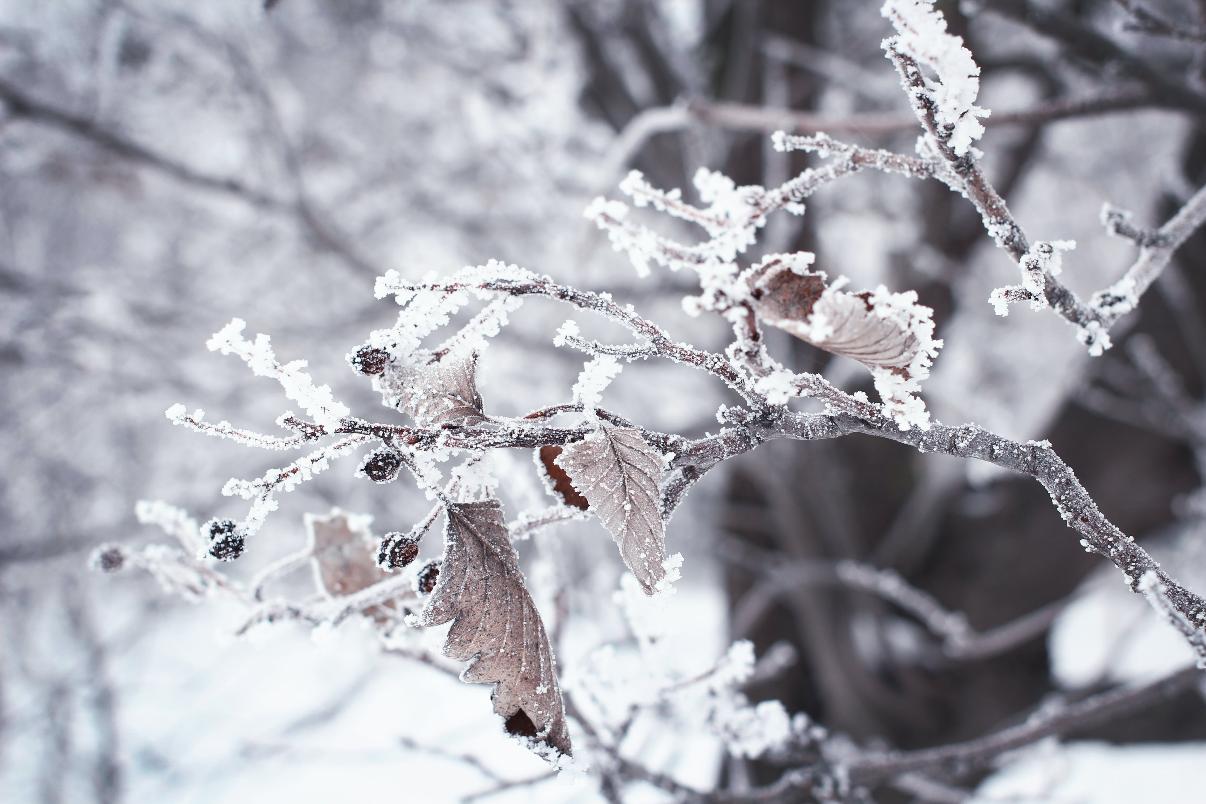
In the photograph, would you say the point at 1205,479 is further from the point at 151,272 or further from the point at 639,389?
the point at 151,272

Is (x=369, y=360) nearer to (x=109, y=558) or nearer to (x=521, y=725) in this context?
(x=521, y=725)

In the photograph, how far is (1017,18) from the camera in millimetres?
1150

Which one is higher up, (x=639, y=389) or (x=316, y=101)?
(x=316, y=101)

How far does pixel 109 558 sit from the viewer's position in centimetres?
63

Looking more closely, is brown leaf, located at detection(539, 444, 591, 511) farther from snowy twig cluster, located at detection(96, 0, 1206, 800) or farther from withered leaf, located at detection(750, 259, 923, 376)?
withered leaf, located at detection(750, 259, 923, 376)

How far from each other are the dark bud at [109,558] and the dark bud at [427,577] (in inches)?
11.6

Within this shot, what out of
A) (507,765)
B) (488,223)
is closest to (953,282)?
(488,223)

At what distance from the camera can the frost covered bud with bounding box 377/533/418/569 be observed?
456mm

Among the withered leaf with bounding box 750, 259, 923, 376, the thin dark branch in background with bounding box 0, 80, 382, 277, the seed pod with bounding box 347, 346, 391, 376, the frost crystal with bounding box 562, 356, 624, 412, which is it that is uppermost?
the thin dark branch in background with bounding box 0, 80, 382, 277

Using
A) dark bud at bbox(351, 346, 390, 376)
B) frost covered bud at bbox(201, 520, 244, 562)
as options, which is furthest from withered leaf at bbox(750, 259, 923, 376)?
frost covered bud at bbox(201, 520, 244, 562)

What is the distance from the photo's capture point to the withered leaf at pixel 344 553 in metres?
0.65

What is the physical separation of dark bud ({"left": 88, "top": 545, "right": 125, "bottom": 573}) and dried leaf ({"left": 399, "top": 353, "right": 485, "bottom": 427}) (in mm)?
335

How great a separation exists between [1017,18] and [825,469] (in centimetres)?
154

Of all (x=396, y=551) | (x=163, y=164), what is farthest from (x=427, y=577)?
(x=163, y=164)
